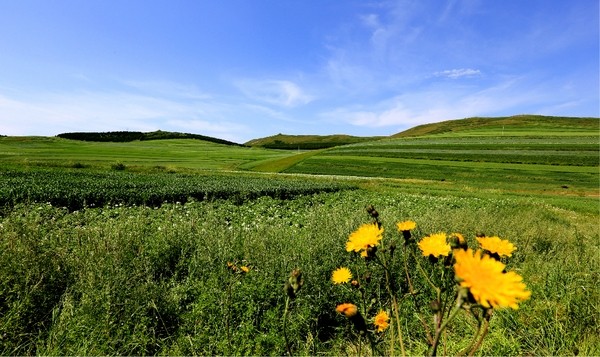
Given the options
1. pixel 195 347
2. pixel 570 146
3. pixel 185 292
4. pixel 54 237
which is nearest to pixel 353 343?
pixel 195 347

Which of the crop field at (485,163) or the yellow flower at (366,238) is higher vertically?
the yellow flower at (366,238)

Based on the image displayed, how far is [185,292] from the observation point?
4445 millimetres

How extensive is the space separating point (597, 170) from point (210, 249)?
156ft

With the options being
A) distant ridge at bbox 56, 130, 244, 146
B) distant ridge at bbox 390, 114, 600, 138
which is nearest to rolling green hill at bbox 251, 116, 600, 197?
distant ridge at bbox 390, 114, 600, 138

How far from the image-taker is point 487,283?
43.6 inches

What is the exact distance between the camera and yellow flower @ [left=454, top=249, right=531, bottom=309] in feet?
3.56

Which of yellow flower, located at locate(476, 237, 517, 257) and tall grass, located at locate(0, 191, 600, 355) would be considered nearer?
yellow flower, located at locate(476, 237, 517, 257)

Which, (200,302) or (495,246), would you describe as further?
(200,302)

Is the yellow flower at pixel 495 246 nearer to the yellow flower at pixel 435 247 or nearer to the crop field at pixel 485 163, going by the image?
the yellow flower at pixel 435 247

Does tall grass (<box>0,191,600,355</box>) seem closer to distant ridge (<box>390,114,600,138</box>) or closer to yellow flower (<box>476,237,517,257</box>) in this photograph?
yellow flower (<box>476,237,517,257</box>)

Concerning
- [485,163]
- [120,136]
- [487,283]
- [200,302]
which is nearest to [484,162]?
[485,163]

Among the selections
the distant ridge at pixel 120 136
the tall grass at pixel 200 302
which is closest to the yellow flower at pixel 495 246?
the tall grass at pixel 200 302

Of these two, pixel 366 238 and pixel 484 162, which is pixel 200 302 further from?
pixel 484 162

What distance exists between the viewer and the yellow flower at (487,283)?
108 cm
